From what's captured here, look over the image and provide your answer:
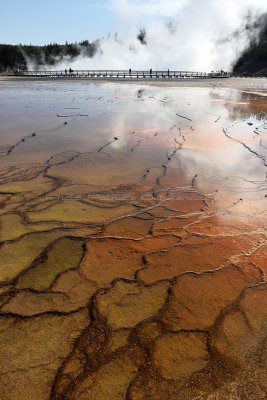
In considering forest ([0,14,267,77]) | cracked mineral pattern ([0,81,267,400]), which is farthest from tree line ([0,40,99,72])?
cracked mineral pattern ([0,81,267,400])

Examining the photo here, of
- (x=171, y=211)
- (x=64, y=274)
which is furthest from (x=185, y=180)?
(x=64, y=274)

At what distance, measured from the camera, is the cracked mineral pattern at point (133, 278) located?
66.4 inches

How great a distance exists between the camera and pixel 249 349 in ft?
6.10

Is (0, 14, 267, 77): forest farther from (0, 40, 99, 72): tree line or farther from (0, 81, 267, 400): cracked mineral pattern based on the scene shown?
(0, 81, 267, 400): cracked mineral pattern

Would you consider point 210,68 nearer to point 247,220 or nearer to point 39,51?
point 39,51

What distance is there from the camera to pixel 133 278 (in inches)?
97.5

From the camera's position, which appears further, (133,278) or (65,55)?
(65,55)

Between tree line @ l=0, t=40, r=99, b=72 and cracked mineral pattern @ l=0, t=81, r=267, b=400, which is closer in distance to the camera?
cracked mineral pattern @ l=0, t=81, r=267, b=400

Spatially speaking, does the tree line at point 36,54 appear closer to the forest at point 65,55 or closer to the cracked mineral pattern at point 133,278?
the forest at point 65,55

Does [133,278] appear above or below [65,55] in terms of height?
below

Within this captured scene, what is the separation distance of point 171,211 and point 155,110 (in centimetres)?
897

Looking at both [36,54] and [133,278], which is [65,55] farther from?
[133,278]

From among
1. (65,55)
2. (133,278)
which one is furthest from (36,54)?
(133,278)

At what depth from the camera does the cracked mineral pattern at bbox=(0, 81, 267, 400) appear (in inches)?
66.4
